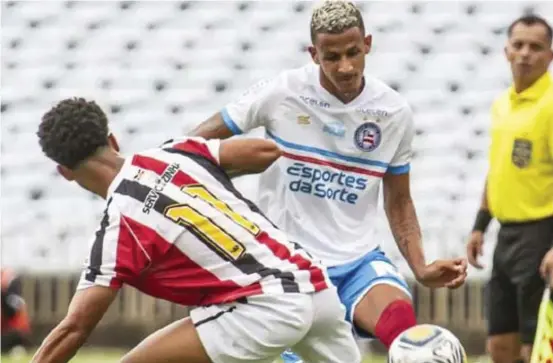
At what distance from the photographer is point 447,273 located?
539cm

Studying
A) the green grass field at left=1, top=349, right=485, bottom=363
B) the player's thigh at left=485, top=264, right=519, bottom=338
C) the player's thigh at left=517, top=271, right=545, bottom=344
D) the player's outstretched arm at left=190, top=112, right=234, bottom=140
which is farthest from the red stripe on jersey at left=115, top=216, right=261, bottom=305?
the green grass field at left=1, top=349, right=485, bottom=363

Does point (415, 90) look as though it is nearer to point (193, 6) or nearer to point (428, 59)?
point (428, 59)

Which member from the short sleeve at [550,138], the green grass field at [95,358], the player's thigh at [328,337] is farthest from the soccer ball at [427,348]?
the green grass field at [95,358]

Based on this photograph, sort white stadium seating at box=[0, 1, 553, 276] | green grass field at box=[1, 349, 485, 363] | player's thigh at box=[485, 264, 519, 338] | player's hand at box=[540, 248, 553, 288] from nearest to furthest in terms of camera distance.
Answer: player's hand at box=[540, 248, 553, 288] → player's thigh at box=[485, 264, 519, 338] → green grass field at box=[1, 349, 485, 363] → white stadium seating at box=[0, 1, 553, 276]

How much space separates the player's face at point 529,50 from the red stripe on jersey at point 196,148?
9.30 feet

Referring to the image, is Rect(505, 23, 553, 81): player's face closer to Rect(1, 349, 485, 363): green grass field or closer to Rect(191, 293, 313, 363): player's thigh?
Rect(191, 293, 313, 363): player's thigh

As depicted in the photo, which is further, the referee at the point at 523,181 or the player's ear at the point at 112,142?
the referee at the point at 523,181

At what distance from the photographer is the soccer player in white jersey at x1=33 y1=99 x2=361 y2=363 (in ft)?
14.9

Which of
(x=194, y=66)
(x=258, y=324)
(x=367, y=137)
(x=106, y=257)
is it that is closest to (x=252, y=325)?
(x=258, y=324)

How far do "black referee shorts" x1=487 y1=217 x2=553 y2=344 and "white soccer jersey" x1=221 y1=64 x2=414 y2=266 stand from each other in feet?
5.29

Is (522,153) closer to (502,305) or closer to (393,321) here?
(502,305)

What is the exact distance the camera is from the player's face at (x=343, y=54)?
5398mm

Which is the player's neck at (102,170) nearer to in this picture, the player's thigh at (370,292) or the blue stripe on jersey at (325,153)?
the blue stripe on jersey at (325,153)

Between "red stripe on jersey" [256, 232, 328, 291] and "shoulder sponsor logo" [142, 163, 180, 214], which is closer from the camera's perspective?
"shoulder sponsor logo" [142, 163, 180, 214]
